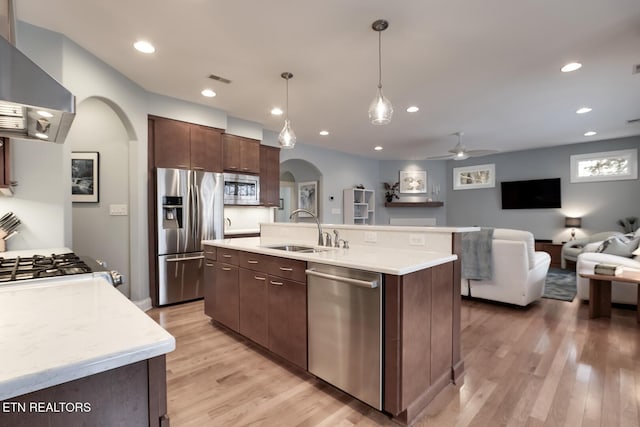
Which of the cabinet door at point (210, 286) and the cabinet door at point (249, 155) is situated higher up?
the cabinet door at point (249, 155)

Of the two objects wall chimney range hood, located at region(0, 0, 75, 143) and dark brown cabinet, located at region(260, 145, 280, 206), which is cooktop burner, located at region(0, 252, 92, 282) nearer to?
wall chimney range hood, located at region(0, 0, 75, 143)

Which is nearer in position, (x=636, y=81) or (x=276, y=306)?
(x=276, y=306)

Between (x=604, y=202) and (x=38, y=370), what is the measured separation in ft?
28.1

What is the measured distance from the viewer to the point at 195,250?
3975mm

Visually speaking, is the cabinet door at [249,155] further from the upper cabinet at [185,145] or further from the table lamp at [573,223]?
the table lamp at [573,223]

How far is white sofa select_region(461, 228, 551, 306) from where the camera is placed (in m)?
3.46

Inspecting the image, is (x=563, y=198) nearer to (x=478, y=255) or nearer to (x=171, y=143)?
(x=478, y=255)

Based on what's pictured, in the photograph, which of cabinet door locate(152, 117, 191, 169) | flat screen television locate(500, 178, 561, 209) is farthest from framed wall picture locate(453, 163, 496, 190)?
cabinet door locate(152, 117, 191, 169)

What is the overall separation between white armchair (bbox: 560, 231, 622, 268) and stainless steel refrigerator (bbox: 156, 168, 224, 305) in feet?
21.4

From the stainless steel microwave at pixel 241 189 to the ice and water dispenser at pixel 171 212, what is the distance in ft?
2.71

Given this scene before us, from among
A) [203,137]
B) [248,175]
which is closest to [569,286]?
[248,175]

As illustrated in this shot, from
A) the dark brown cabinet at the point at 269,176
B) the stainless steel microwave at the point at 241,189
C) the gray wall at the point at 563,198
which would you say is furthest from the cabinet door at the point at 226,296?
the gray wall at the point at 563,198

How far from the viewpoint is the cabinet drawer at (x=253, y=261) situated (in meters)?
2.40

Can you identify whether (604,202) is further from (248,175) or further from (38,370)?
(38,370)
